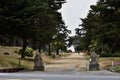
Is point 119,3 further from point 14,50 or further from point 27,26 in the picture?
point 14,50

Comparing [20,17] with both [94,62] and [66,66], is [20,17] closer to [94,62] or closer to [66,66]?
[94,62]

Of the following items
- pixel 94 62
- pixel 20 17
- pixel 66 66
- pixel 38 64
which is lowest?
pixel 66 66

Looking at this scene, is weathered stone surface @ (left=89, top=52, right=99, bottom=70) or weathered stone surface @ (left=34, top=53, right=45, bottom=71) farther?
weathered stone surface @ (left=89, top=52, right=99, bottom=70)

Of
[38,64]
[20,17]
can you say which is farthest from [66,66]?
[20,17]

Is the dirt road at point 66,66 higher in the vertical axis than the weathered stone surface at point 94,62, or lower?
lower

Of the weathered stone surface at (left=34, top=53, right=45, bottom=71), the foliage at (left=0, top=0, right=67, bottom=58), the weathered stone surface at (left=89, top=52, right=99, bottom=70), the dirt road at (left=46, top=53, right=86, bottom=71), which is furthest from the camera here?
the dirt road at (left=46, top=53, right=86, bottom=71)

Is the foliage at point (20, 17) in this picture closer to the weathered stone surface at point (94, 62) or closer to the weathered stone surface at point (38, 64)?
the weathered stone surface at point (38, 64)

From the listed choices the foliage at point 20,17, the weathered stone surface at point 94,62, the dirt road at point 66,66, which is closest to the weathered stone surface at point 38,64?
the dirt road at point 66,66

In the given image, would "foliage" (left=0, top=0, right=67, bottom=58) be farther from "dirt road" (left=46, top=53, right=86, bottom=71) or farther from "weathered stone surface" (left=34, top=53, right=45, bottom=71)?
"dirt road" (left=46, top=53, right=86, bottom=71)

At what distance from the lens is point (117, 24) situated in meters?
46.6

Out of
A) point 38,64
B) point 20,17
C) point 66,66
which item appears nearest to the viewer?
point 38,64

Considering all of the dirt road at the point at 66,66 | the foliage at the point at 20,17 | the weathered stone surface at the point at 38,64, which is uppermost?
the foliage at the point at 20,17

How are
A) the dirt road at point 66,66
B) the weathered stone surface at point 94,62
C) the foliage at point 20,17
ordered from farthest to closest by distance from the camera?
1. the dirt road at point 66,66
2. the weathered stone surface at point 94,62
3. the foliage at point 20,17

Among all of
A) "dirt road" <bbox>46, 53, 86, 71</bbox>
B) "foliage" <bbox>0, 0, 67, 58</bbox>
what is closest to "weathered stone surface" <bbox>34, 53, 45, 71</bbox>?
"dirt road" <bbox>46, 53, 86, 71</bbox>
